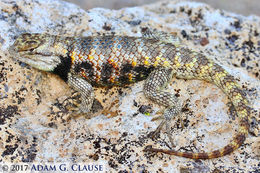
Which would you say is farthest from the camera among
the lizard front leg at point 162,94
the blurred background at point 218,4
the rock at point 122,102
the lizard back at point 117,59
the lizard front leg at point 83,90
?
the blurred background at point 218,4

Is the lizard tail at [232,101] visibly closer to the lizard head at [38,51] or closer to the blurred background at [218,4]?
the lizard head at [38,51]

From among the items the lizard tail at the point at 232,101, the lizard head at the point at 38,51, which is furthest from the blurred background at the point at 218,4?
the lizard tail at the point at 232,101

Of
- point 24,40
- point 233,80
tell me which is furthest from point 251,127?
point 24,40

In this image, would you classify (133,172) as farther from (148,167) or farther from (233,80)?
(233,80)

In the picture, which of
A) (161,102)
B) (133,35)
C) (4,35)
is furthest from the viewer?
(133,35)

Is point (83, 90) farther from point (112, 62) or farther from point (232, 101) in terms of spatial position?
point (232, 101)

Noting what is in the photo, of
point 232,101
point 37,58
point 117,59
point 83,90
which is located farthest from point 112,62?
point 232,101

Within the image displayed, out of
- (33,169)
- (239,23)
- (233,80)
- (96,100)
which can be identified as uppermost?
(239,23)
